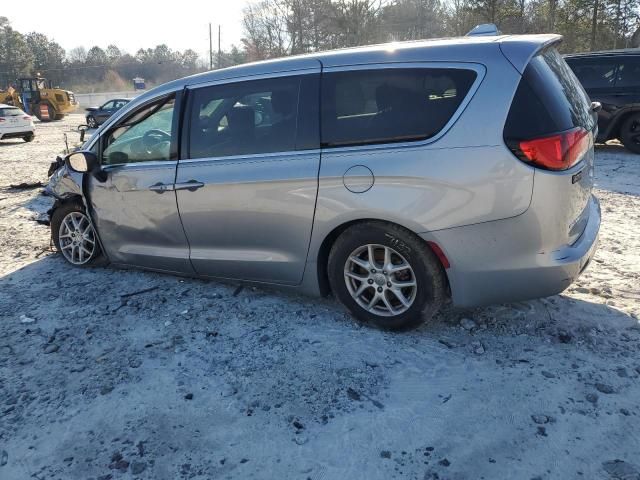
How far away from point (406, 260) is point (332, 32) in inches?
1804

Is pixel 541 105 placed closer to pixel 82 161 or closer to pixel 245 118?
pixel 245 118

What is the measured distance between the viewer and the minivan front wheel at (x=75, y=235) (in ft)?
16.4

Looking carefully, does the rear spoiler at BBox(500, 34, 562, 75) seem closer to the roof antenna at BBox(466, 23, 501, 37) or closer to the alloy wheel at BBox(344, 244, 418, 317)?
the roof antenna at BBox(466, 23, 501, 37)

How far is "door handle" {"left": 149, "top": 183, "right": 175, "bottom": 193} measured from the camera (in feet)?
13.4

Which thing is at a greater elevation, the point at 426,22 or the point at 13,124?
the point at 426,22

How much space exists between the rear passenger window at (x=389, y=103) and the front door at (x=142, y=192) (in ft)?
4.43

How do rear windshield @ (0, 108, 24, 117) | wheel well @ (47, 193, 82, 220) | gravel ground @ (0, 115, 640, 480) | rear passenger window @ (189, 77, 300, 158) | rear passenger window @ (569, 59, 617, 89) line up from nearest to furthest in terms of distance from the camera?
gravel ground @ (0, 115, 640, 480), rear passenger window @ (189, 77, 300, 158), wheel well @ (47, 193, 82, 220), rear passenger window @ (569, 59, 617, 89), rear windshield @ (0, 108, 24, 117)

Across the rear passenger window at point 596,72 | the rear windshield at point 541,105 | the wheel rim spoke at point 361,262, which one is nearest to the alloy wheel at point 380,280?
the wheel rim spoke at point 361,262

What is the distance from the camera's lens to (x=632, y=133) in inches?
411

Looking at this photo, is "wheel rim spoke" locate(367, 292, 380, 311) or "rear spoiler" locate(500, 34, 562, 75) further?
"wheel rim spoke" locate(367, 292, 380, 311)

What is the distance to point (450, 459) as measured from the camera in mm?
2463

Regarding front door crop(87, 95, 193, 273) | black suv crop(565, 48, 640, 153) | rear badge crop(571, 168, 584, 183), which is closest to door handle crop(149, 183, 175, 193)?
front door crop(87, 95, 193, 273)

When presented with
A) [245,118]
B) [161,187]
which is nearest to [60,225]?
[161,187]

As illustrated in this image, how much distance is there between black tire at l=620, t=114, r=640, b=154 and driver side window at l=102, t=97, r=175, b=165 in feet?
31.3
